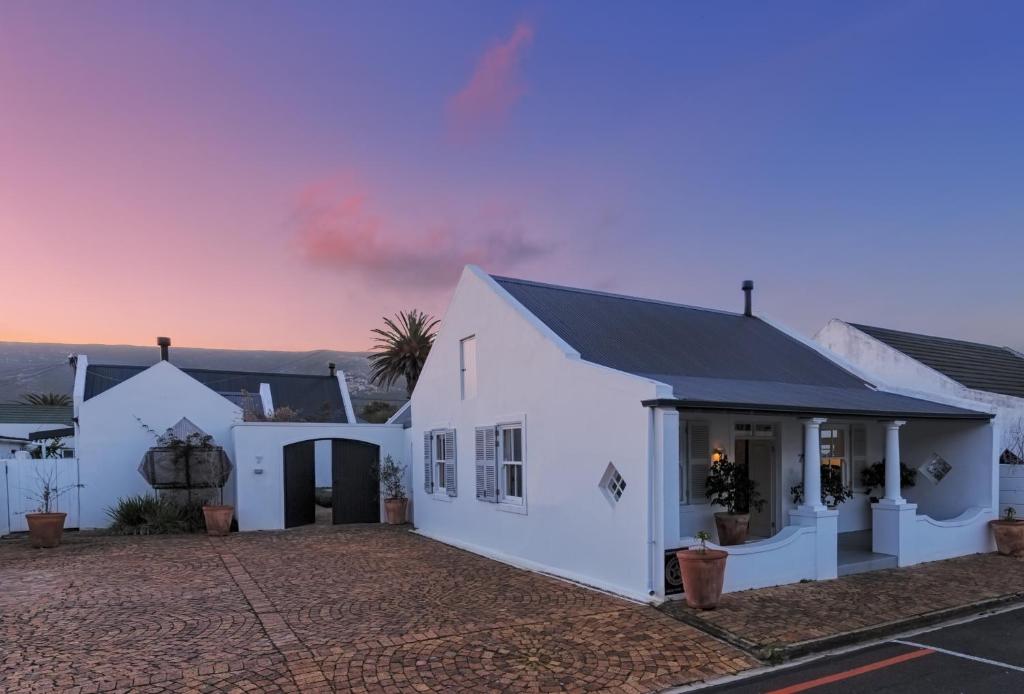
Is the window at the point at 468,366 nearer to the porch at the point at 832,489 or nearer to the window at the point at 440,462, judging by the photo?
the window at the point at 440,462

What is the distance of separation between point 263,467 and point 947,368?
56.8ft

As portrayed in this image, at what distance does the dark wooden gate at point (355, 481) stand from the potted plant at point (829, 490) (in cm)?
1087

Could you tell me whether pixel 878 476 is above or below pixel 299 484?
above

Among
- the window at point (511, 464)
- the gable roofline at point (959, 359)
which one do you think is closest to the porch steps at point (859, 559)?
the window at point (511, 464)

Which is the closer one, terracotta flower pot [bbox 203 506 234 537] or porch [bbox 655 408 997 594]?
porch [bbox 655 408 997 594]

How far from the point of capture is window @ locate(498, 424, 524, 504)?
11.5 metres

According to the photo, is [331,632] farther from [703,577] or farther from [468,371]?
[468,371]

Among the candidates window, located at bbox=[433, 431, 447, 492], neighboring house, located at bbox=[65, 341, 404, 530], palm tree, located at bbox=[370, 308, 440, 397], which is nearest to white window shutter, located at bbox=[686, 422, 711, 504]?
window, located at bbox=[433, 431, 447, 492]

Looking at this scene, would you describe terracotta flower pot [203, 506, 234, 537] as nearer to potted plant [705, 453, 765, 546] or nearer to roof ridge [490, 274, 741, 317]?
roof ridge [490, 274, 741, 317]

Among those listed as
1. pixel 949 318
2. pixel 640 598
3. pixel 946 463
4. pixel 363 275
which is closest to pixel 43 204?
pixel 363 275

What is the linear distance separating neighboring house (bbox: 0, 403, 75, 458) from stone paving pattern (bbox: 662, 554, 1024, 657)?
68.7 feet

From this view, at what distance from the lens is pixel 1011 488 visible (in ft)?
44.1

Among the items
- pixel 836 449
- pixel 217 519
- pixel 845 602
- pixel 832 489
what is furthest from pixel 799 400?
pixel 217 519

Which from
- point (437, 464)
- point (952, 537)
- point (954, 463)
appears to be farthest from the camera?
point (437, 464)
